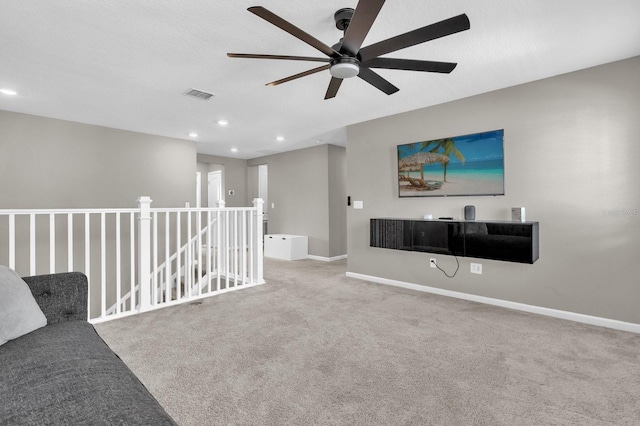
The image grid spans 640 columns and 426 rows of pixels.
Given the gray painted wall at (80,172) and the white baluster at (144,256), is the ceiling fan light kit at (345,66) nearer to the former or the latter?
the white baluster at (144,256)

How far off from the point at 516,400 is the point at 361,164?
3.44 m

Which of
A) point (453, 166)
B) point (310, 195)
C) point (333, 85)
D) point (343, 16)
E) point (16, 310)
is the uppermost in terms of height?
point (343, 16)

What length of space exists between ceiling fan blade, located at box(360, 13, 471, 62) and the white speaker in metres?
2.26

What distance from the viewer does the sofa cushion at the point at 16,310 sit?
1.33m

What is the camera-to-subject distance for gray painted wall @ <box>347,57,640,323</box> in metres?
2.77

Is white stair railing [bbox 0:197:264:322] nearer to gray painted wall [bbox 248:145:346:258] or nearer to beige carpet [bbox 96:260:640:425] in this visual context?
beige carpet [bbox 96:260:640:425]

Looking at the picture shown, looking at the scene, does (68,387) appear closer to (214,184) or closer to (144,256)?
(144,256)

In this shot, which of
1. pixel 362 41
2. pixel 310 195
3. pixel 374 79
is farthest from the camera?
pixel 310 195

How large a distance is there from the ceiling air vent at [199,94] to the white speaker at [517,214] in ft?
11.4

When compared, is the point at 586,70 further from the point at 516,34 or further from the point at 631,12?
the point at 516,34

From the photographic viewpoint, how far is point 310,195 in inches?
258

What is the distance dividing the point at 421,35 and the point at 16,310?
2364 mm

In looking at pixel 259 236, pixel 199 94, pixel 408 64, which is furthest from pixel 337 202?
pixel 408 64

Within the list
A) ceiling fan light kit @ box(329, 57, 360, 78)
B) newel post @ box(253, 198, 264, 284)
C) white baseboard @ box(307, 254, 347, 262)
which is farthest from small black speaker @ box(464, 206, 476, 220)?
white baseboard @ box(307, 254, 347, 262)
